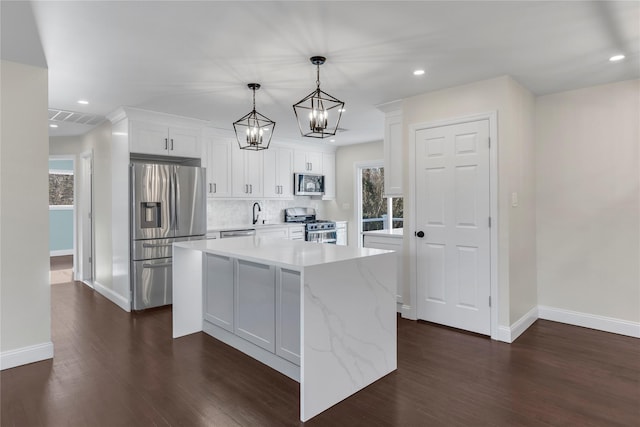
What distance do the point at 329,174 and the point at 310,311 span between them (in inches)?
208

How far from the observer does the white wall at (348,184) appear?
22.7 ft

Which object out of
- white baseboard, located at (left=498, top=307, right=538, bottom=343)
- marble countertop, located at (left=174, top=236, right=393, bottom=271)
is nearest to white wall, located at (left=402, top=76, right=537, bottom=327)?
white baseboard, located at (left=498, top=307, right=538, bottom=343)

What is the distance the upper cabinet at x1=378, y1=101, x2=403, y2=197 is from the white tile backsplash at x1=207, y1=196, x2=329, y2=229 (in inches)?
109

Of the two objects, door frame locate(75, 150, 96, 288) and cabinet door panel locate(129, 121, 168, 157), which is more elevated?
cabinet door panel locate(129, 121, 168, 157)

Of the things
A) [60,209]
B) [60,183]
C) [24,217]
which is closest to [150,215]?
[24,217]

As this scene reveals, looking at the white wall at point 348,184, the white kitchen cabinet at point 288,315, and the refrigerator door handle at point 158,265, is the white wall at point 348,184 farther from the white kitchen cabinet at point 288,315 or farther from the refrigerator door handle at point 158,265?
the white kitchen cabinet at point 288,315

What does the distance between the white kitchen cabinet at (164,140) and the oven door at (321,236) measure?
95.6 inches

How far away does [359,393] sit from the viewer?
7.98ft

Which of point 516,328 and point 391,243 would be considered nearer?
point 516,328

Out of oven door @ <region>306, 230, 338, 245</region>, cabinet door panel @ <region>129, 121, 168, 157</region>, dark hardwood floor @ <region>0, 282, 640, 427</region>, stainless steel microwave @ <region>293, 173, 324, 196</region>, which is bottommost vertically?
dark hardwood floor @ <region>0, 282, 640, 427</region>

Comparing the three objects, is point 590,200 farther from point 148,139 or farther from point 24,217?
point 24,217

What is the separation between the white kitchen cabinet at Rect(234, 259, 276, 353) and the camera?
2725mm

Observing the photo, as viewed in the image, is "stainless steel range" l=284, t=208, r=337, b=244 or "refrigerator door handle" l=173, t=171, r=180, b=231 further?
"stainless steel range" l=284, t=208, r=337, b=244

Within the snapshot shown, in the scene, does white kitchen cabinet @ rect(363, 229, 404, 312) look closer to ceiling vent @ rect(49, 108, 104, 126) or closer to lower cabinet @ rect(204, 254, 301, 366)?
lower cabinet @ rect(204, 254, 301, 366)
